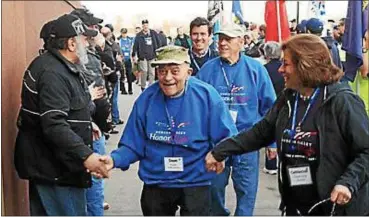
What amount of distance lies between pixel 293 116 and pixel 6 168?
228 centimetres

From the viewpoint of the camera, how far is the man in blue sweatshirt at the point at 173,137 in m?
4.19

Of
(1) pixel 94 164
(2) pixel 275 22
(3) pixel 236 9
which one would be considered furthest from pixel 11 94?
(3) pixel 236 9

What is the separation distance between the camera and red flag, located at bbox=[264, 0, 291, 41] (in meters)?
9.93

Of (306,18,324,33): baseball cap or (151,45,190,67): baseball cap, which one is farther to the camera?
(306,18,324,33): baseball cap

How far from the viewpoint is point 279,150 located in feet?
12.0

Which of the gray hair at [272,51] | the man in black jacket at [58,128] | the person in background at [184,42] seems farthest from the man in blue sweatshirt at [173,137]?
the gray hair at [272,51]

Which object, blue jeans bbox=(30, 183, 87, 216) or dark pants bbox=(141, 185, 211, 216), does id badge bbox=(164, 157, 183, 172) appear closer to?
dark pants bbox=(141, 185, 211, 216)

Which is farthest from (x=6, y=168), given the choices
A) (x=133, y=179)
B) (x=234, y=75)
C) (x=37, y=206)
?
(x=133, y=179)

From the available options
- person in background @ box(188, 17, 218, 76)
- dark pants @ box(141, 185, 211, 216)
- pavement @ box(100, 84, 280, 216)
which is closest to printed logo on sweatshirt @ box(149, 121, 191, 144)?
dark pants @ box(141, 185, 211, 216)

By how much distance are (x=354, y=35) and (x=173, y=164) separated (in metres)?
3.48

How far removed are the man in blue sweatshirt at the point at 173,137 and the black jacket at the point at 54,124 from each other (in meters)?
0.27

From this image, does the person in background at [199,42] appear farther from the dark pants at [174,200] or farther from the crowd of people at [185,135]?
the dark pants at [174,200]

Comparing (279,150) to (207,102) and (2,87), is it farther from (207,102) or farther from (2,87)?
(2,87)

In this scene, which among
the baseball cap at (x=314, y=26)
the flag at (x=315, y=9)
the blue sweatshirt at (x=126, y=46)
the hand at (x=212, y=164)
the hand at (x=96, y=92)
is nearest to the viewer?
the hand at (x=212, y=164)
